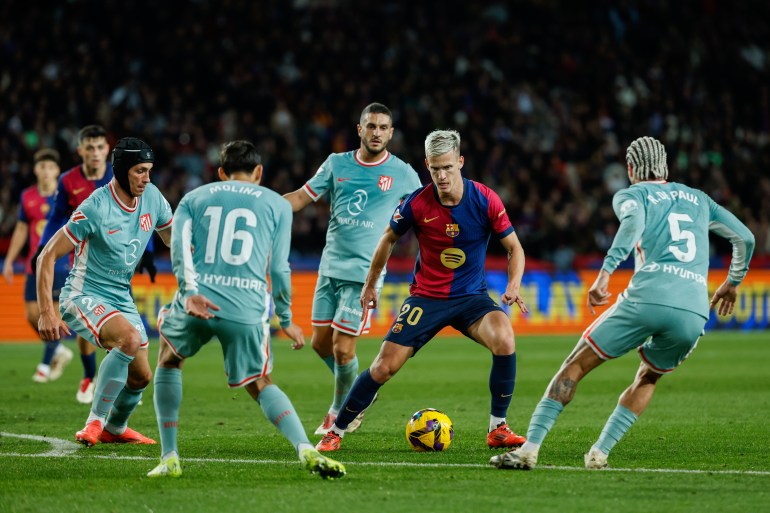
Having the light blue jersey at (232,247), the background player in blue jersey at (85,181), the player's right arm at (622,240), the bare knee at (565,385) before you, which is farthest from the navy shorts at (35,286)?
the player's right arm at (622,240)

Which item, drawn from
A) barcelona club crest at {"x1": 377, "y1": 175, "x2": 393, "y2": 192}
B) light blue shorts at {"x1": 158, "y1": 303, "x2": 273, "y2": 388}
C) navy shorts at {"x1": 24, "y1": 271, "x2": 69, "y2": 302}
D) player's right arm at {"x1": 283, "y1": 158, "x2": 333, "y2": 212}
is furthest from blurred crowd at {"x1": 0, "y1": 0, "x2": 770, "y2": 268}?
light blue shorts at {"x1": 158, "y1": 303, "x2": 273, "y2": 388}

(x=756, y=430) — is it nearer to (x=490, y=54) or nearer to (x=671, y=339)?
(x=671, y=339)

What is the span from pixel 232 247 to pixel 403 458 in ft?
7.15

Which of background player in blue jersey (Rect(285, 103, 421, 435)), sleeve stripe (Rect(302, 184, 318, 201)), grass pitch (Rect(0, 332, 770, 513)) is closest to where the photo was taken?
grass pitch (Rect(0, 332, 770, 513))

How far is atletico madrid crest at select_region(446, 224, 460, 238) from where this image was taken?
Result: 8.29 m

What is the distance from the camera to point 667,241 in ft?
23.7

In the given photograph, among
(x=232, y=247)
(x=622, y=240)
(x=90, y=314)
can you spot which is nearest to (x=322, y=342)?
(x=90, y=314)

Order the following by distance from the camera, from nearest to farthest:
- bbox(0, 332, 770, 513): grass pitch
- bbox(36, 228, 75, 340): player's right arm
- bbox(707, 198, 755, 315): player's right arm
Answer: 1. bbox(0, 332, 770, 513): grass pitch
2. bbox(707, 198, 755, 315): player's right arm
3. bbox(36, 228, 75, 340): player's right arm

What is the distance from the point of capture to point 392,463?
765cm

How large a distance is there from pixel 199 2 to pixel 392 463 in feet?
68.0

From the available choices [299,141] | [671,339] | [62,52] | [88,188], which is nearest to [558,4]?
[299,141]

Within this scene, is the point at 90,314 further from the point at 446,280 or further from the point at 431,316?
the point at 446,280

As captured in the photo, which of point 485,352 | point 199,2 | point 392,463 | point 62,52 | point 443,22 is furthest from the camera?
point 443,22

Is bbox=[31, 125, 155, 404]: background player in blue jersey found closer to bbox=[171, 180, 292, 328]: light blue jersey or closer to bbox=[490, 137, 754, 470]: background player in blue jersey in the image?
bbox=[171, 180, 292, 328]: light blue jersey
